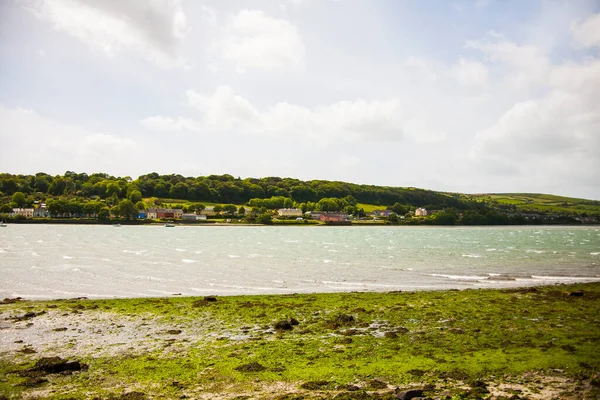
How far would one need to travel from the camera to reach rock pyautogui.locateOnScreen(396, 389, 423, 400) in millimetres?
9500

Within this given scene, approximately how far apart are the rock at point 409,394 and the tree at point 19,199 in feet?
737

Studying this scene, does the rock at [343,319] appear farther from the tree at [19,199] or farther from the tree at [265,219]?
the tree at [19,199]

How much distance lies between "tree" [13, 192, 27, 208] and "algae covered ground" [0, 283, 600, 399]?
204 metres

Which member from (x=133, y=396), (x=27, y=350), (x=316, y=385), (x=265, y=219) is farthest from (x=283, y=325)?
(x=265, y=219)

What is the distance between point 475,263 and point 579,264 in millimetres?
10178

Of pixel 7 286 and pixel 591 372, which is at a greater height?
pixel 591 372

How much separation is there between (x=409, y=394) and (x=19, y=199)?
741 ft

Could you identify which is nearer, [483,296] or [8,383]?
[8,383]

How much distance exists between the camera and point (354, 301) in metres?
22.9

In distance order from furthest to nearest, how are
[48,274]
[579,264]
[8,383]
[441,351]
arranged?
1. [579,264]
2. [48,274]
3. [441,351]
4. [8,383]

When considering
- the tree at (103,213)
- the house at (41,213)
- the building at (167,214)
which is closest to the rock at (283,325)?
the tree at (103,213)

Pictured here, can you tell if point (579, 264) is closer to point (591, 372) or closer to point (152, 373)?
point (591, 372)

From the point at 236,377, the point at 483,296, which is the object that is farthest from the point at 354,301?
the point at 236,377

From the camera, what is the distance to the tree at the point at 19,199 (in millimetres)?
193125
